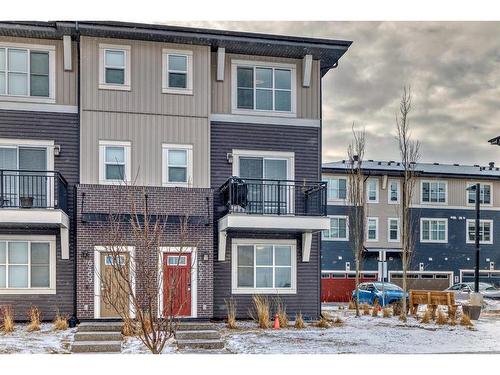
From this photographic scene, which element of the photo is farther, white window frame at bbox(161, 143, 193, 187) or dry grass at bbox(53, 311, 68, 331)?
white window frame at bbox(161, 143, 193, 187)

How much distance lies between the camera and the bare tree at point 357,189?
10946 millimetres

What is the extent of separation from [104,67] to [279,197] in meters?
3.63

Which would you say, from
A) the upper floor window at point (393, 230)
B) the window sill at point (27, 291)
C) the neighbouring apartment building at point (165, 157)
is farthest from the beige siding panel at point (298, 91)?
the upper floor window at point (393, 230)

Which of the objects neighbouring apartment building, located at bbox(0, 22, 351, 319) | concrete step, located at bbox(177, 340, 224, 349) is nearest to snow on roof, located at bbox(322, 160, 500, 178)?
neighbouring apartment building, located at bbox(0, 22, 351, 319)

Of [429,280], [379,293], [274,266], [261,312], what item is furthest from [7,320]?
[429,280]

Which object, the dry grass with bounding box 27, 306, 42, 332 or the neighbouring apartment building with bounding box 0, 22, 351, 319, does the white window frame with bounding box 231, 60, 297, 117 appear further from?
the dry grass with bounding box 27, 306, 42, 332

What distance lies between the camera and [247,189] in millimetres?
10055

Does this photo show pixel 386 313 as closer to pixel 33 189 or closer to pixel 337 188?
pixel 337 188

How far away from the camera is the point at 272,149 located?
10.5m

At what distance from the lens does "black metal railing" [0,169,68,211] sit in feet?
30.1

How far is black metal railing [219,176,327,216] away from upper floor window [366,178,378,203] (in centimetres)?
491

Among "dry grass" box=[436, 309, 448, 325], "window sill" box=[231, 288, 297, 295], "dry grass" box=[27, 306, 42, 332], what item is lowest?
"dry grass" box=[436, 309, 448, 325]
